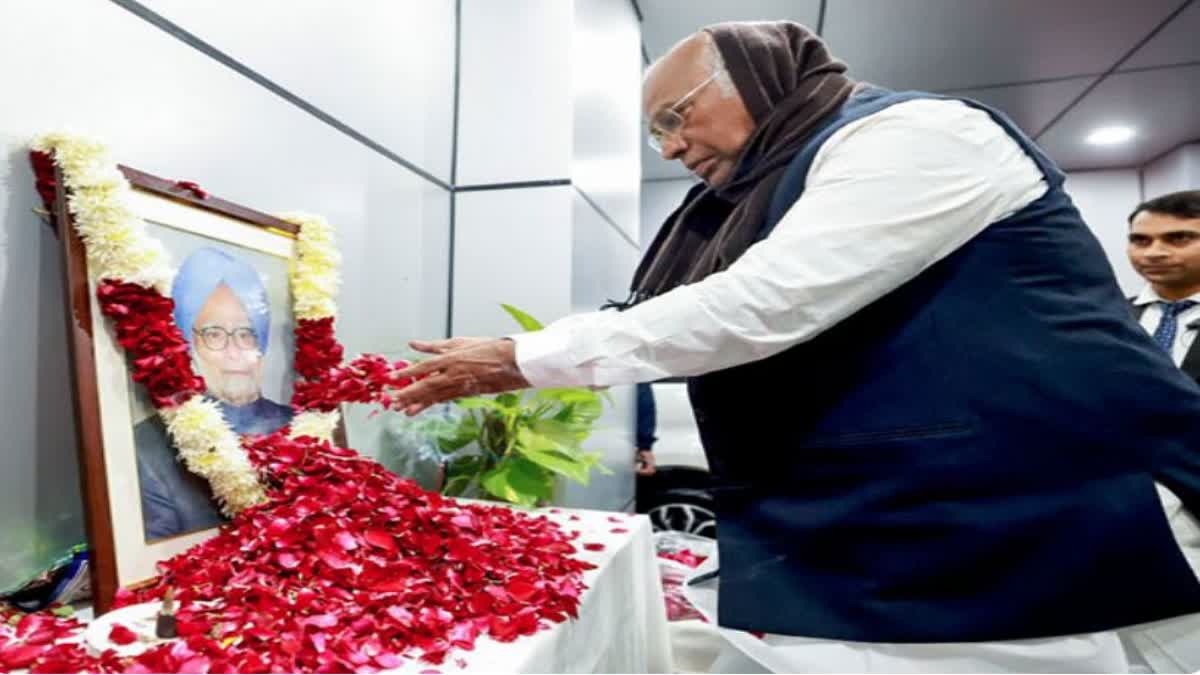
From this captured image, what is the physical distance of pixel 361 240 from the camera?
1437mm

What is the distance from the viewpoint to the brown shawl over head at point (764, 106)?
0.85m

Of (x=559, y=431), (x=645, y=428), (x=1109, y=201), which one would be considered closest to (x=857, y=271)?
(x=559, y=431)

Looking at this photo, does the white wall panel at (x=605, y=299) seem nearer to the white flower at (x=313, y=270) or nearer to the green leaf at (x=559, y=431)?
the green leaf at (x=559, y=431)

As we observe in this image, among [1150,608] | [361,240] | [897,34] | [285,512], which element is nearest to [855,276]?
[1150,608]

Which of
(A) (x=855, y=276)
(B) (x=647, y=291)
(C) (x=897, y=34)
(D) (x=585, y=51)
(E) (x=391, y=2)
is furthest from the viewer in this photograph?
(C) (x=897, y=34)

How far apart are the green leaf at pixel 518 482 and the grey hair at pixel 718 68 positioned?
98 centimetres

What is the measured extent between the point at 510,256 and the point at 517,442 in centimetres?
63

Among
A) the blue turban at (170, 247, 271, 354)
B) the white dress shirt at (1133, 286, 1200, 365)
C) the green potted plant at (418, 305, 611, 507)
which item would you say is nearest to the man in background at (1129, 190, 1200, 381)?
the white dress shirt at (1133, 286, 1200, 365)

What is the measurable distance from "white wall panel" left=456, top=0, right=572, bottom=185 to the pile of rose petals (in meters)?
1.13

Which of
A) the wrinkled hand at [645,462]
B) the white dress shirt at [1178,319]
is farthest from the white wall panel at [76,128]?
the white dress shirt at [1178,319]

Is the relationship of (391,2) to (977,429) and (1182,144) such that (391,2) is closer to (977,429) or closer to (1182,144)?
(977,429)

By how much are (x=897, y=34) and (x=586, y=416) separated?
2.52 m

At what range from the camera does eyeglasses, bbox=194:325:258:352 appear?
0.89 meters

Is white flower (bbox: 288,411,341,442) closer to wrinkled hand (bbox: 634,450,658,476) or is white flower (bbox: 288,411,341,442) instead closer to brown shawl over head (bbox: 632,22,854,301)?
brown shawl over head (bbox: 632,22,854,301)
